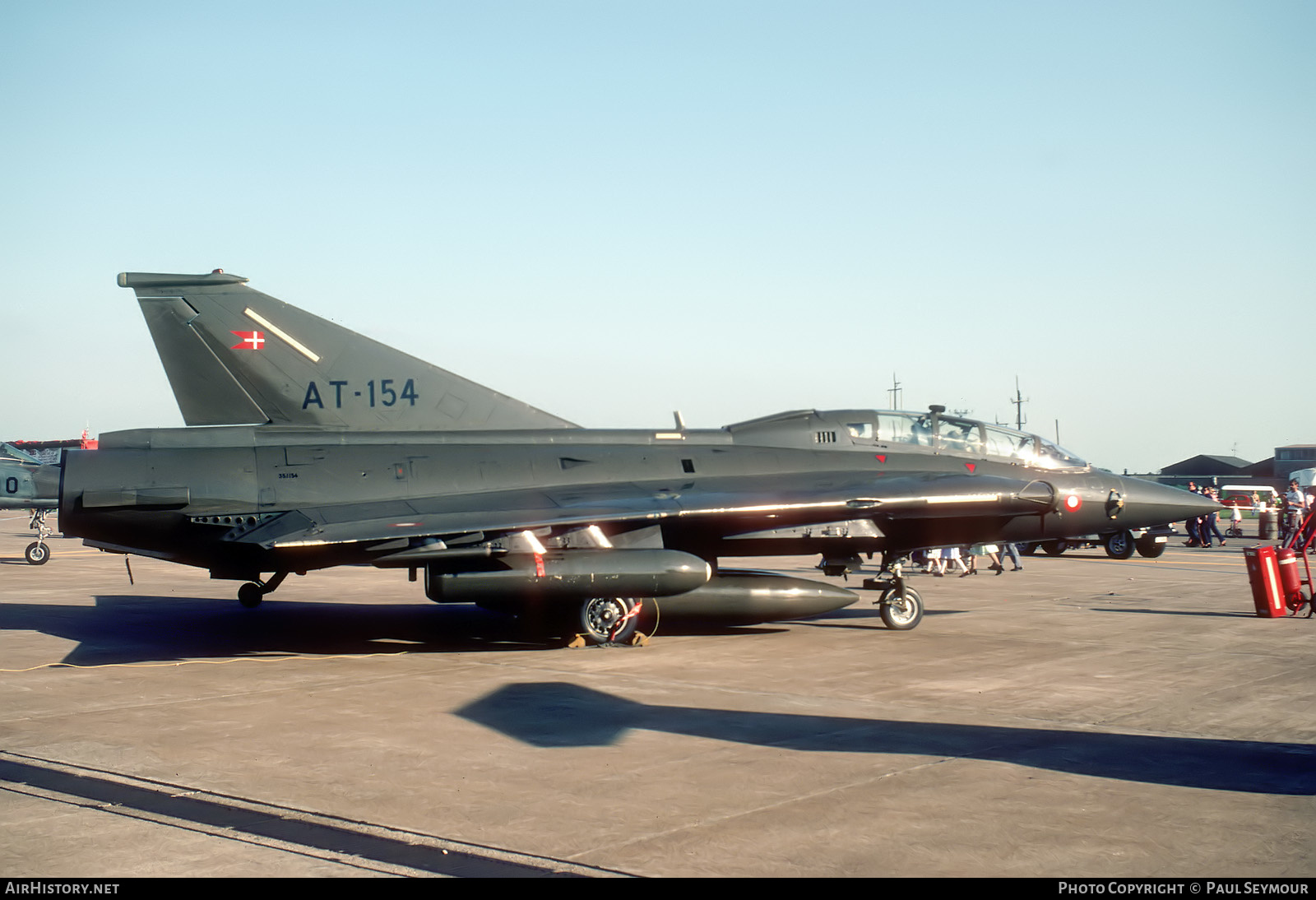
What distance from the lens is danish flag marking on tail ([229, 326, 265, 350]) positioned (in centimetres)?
1359

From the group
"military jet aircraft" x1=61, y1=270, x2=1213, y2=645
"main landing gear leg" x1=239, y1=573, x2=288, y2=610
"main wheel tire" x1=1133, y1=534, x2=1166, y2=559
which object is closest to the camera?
"military jet aircraft" x1=61, y1=270, x2=1213, y2=645

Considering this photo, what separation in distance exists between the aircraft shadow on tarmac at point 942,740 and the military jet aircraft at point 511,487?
9.72ft

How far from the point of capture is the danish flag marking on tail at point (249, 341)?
44.6 feet

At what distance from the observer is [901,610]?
14.1m

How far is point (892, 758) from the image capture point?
23.3 ft

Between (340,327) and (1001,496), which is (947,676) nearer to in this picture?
(1001,496)

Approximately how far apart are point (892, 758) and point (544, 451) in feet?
26.0

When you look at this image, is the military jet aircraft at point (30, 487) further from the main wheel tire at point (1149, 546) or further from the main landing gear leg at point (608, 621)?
the main wheel tire at point (1149, 546)

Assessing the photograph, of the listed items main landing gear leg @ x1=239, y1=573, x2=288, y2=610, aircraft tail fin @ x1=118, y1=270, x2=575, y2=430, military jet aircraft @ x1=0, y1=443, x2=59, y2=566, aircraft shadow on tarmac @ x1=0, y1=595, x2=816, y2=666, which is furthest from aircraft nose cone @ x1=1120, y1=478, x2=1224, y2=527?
military jet aircraft @ x1=0, y1=443, x2=59, y2=566

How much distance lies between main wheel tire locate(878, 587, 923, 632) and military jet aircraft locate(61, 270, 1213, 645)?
0.12ft

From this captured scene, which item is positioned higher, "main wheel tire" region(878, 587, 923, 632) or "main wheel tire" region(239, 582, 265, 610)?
"main wheel tire" region(239, 582, 265, 610)

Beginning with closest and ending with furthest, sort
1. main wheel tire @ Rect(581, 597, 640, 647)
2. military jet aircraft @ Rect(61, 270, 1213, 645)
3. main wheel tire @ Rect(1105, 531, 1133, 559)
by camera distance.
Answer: military jet aircraft @ Rect(61, 270, 1213, 645), main wheel tire @ Rect(581, 597, 640, 647), main wheel tire @ Rect(1105, 531, 1133, 559)

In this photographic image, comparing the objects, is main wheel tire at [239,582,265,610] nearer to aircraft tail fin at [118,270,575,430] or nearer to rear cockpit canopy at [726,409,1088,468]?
aircraft tail fin at [118,270,575,430]

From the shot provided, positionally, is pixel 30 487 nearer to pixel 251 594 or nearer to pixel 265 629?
pixel 265 629
